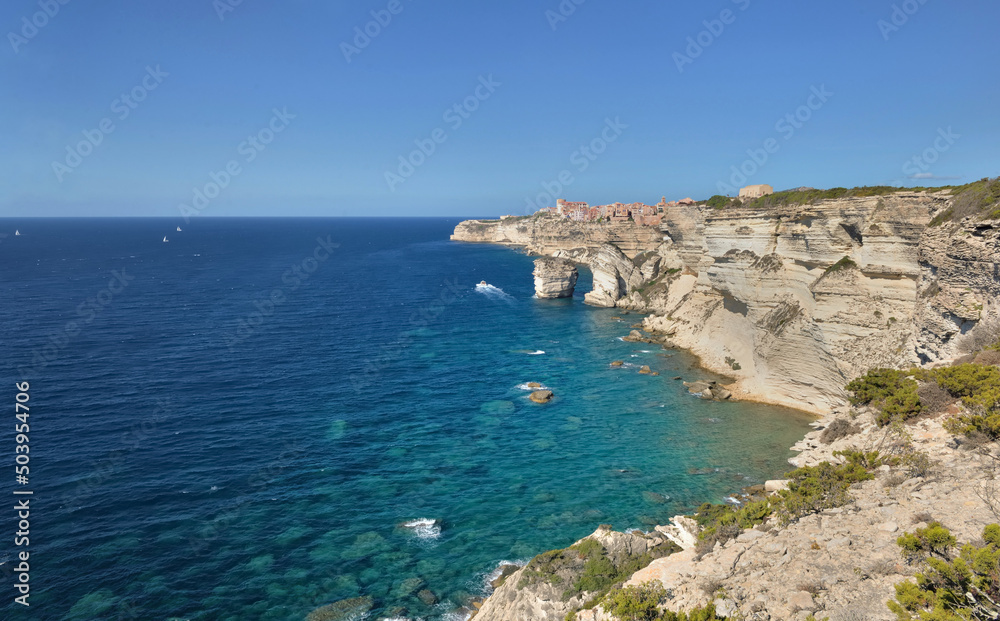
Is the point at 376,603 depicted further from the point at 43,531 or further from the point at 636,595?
the point at 43,531

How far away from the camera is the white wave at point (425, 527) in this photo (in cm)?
2653

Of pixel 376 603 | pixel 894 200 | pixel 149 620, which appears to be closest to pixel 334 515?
pixel 376 603

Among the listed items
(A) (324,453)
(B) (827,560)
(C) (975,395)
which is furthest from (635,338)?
(B) (827,560)

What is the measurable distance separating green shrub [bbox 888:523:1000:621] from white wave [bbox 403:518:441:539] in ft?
65.7

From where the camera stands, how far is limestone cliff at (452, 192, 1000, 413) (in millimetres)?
27141

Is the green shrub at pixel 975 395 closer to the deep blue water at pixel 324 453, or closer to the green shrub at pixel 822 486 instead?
the green shrub at pixel 822 486

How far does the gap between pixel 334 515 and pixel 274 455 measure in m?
8.26

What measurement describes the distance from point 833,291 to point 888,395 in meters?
14.6

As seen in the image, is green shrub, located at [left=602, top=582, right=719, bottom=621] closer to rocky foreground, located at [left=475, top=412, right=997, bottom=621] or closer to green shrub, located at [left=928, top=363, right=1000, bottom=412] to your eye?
rocky foreground, located at [left=475, top=412, right=997, bottom=621]

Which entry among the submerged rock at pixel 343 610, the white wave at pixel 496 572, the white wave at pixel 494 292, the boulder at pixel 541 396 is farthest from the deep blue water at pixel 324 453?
the white wave at pixel 494 292

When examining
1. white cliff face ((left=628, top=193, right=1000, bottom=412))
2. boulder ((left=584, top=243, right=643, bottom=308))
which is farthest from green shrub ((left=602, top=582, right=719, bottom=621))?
boulder ((left=584, top=243, right=643, bottom=308))

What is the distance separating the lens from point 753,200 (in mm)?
45250

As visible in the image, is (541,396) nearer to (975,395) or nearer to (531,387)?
(531,387)

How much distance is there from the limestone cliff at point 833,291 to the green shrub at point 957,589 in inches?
773
